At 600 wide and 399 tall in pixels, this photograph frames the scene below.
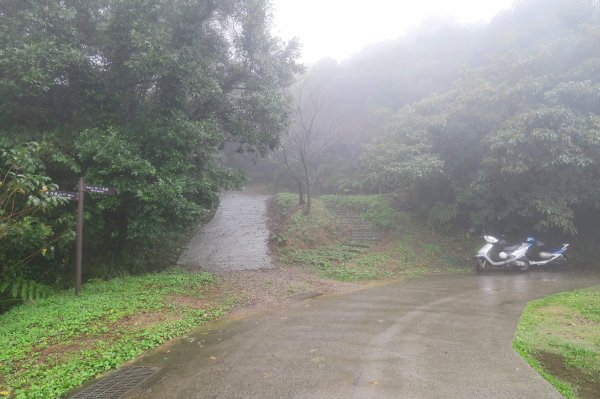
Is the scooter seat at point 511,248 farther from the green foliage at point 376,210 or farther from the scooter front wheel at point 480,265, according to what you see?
the green foliage at point 376,210

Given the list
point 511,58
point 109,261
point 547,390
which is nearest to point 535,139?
point 511,58

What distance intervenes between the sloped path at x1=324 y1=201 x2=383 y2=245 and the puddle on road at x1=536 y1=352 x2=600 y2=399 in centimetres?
940

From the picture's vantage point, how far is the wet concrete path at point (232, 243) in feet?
40.9

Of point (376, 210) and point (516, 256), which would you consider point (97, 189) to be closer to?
point (516, 256)

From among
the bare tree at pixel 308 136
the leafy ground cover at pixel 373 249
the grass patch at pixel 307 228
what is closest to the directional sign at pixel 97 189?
the leafy ground cover at pixel 373 249

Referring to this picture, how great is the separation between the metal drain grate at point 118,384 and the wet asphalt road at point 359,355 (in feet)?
0.53

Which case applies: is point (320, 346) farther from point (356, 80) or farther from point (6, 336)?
point (356, 80)

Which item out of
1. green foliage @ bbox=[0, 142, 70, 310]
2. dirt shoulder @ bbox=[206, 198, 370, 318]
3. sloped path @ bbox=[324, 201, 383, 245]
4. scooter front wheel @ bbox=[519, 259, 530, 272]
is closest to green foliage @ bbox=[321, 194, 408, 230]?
sloped path @ bbox=[324, 201, 383, 245]

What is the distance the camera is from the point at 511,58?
1507cm

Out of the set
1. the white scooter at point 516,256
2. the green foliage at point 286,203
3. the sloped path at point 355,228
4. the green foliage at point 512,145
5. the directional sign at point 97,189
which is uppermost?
the green foliage at point 512,145

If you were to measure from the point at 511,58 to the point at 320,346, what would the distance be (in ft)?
46.2

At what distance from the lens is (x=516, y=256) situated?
39.9 feet

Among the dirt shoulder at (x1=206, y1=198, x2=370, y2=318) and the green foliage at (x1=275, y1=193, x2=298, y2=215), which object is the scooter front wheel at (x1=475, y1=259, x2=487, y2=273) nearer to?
the dirt shoulder at (x1=206, y1=198, x2=370, y2=318)

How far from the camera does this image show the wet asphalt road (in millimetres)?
4289
